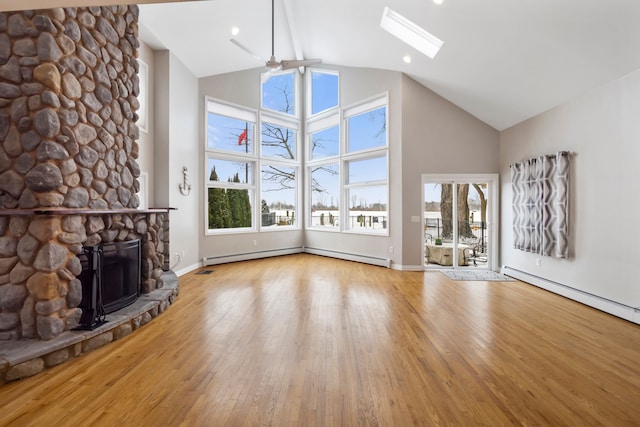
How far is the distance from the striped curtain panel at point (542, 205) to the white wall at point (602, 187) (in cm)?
12

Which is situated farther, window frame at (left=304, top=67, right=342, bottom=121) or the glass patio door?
window frame at (left=304, top=67, right=342, bottom=121)

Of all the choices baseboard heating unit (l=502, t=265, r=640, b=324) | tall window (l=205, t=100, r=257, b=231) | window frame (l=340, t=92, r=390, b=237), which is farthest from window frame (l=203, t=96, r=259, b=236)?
baseboard heating unit (l=502, t=265, r=640, b=324)

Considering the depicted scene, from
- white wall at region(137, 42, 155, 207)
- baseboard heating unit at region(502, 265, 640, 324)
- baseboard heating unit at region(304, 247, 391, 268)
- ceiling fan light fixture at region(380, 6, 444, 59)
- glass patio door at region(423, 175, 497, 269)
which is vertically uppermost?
ceiling fan light fixture at region(380, 6, 444, 59)

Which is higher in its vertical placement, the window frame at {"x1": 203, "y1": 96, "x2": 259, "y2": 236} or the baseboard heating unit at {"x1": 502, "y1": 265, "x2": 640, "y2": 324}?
the window frame at {"x1": 203, "y1": 96, "x2": 259, "y2": 236}

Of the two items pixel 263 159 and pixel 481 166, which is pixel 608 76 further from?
pixel 263 159

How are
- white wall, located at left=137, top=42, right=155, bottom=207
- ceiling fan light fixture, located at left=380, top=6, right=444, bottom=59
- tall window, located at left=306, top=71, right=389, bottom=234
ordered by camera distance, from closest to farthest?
1. ceiling fan light fixture, located at left=380, top=6, right=444, bottom=59
2. white wall, located at left=137, top=42, right=155, bottom=207
3. tall window, located at left=306, top=71, right=389, bottom=234

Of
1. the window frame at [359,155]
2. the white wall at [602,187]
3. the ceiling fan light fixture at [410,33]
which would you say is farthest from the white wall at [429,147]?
the white wall at [602,187]

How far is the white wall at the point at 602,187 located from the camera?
3.56 metres

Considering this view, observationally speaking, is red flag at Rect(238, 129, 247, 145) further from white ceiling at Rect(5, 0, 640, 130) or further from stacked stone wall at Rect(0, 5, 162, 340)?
stacked stone wall at Rect(0, 5, 162, 340)

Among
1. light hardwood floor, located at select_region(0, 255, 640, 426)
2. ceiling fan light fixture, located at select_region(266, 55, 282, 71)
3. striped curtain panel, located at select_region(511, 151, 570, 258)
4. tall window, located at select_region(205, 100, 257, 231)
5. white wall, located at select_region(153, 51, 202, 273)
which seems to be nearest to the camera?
light hardwood floor, located at select_region(0, 255, 640, 426)

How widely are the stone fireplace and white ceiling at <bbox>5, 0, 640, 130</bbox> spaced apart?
90.5 inches

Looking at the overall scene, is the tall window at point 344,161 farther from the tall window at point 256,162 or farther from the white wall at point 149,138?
the white wall at point 149,138

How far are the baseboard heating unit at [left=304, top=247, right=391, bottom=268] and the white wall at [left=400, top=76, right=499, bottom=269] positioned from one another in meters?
0.48

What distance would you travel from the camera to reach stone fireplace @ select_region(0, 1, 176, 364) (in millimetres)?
2553
